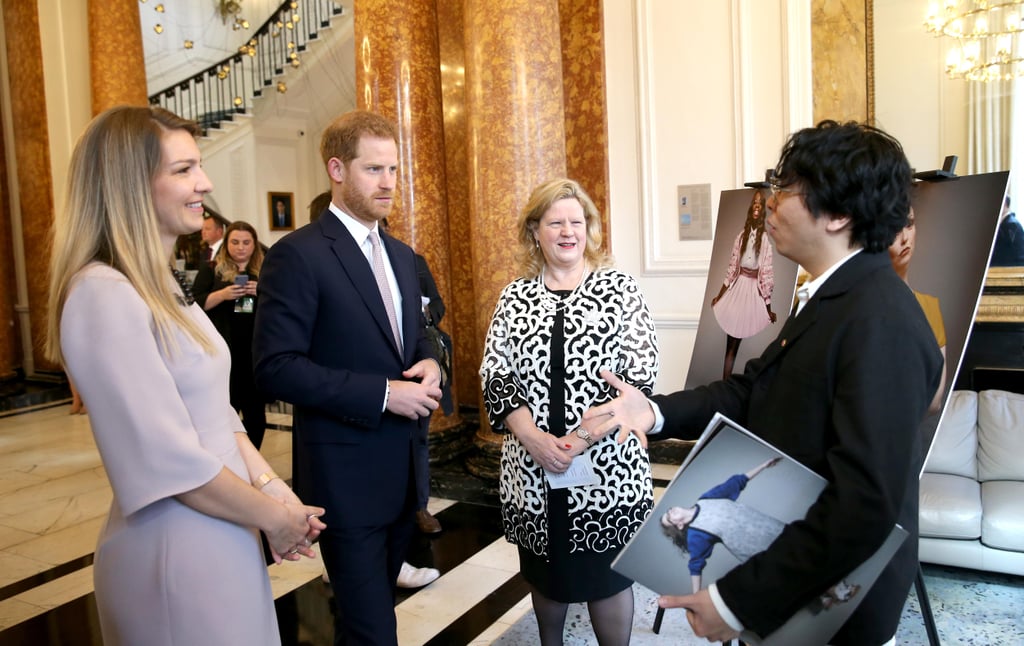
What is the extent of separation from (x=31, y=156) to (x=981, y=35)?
11.0m

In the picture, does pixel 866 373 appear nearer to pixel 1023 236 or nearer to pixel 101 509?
pixel 1023 236

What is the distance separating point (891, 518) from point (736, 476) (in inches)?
10.1

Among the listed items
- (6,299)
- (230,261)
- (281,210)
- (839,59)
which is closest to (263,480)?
(230,261)

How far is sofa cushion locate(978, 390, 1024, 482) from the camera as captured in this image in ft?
12.6

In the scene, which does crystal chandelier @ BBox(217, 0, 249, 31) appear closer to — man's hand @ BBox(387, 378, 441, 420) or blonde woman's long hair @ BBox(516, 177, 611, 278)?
blonde woman's long hair @ BBox(516, 177, 611, 278)

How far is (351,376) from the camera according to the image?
2273mm

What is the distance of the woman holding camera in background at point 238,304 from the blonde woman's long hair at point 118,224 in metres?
3.44

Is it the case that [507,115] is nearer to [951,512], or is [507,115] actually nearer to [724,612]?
[951,512]

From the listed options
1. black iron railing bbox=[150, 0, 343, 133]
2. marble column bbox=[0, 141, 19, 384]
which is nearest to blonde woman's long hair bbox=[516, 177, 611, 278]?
marble column bbox=[0, 141, 19, 384]

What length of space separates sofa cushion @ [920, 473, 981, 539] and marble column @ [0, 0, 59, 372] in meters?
10.5

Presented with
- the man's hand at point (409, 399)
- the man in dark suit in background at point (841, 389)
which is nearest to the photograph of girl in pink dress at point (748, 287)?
the man's hand at point (409, 399)

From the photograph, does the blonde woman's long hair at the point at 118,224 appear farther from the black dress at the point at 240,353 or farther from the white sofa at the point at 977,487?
the black dress at the point at 240,353

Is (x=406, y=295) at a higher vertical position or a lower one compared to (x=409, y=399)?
higher

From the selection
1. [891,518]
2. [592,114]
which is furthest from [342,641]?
[592,114]
